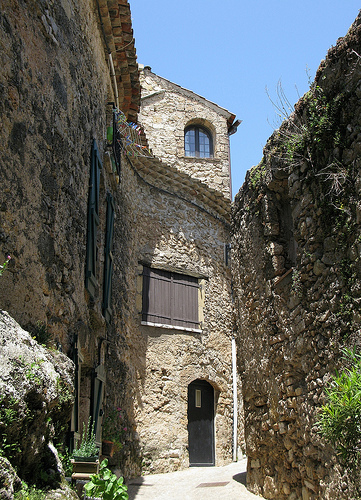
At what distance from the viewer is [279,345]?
627 cm

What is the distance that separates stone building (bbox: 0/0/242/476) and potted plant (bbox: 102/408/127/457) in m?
0.09

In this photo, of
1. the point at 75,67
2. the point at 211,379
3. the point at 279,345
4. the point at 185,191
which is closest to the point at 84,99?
the point at 75,67

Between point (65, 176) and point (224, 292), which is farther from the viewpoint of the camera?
point (224, 292)

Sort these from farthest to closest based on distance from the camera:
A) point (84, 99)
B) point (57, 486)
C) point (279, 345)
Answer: point (84, 99)
point (279, 345)
point (57, 486)

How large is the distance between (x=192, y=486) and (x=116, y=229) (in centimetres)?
485

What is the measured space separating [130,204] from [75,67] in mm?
5354

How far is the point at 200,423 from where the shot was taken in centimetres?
1169

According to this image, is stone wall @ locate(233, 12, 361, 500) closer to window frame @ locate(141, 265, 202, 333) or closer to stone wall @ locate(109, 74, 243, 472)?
stone wall @ locate(109, 74, 243, 472)

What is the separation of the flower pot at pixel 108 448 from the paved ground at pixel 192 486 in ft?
2.28

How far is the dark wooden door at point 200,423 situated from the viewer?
1138 centimetres

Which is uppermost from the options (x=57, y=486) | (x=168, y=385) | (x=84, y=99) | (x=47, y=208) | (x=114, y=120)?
(x=114, y=120)

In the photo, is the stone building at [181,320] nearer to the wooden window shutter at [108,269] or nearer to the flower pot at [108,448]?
the flower pot at [108,448]

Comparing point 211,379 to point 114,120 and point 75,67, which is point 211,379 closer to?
point 114,120

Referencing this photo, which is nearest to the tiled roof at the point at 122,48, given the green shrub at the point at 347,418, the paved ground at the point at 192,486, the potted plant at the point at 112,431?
the potted plant at the point at 112,431
